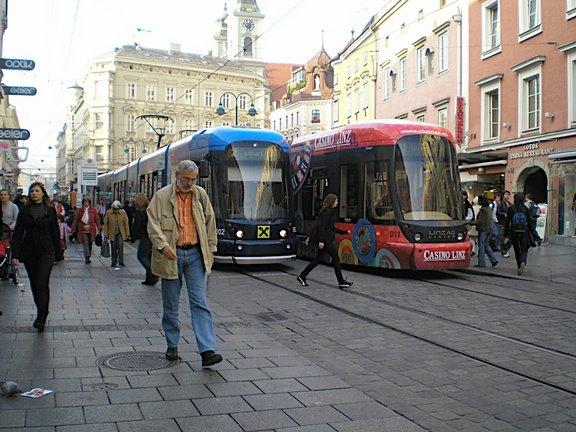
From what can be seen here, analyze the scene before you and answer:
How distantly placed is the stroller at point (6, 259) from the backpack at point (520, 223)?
32.9 ft

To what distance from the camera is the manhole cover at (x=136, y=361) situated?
231 inches

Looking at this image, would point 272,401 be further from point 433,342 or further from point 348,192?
point 348,192

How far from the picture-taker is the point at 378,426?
4.42 metres

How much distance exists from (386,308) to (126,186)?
2179 cm

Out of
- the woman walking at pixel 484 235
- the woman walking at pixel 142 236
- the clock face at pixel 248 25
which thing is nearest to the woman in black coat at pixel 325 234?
the woman walking at pixel 142 236

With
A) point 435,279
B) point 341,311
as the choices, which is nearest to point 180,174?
point 341,311

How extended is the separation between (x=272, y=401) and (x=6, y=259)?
27.4 ft

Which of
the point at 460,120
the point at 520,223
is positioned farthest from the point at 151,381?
the point at 460,120

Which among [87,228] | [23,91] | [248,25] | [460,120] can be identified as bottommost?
[87,228]

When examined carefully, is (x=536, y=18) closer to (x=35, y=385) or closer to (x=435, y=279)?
(x=435, y=279)

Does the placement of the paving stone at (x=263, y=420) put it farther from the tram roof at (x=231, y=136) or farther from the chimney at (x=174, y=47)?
the chimney at (x=174, y=47)

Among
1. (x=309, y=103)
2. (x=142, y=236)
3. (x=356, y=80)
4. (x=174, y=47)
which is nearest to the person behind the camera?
(x=142, y=236)

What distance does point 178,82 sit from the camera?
275ft

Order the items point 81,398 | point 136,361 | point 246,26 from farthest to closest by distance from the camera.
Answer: point 246,26 < point 136,361 < point 81,398
